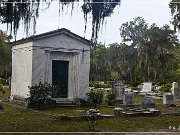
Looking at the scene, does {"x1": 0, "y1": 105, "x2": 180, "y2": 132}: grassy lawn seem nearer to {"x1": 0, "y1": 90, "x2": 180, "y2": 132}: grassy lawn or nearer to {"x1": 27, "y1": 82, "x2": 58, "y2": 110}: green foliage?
{"x1": 0, "y1": 90, "x2": 180, "y2": 132}: grassy lawn

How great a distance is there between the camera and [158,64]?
5059 centimetres

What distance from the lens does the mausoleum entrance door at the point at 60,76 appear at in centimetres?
2056

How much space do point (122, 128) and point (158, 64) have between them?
40.1m

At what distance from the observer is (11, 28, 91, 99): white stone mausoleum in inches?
774

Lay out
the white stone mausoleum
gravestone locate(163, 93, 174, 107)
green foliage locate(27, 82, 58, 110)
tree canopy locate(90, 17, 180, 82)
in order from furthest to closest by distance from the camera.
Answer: tree canopy locate(90, 17, 180, 82) → gravestone locate(163, 93, 174, 107) → the white stone mausoleum → green foliage locate(27, 82, 58, 110)

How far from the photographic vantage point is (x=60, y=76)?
2078 cm

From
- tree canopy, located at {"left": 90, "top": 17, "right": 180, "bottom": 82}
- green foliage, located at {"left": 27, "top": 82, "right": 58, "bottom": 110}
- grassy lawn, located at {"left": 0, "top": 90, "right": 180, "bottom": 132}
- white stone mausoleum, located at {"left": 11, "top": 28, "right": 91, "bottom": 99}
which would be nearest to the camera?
grassy lawn, located at {"left": 0, "top": 90, "right": 180, "bottom": 132}

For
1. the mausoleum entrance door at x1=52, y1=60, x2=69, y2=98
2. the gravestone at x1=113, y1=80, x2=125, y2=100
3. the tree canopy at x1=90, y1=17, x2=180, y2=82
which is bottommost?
the gravestone at x1=113, y1=80, x2=125, y2=100

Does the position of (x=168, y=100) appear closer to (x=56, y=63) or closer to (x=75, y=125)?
(x=56, y=63)

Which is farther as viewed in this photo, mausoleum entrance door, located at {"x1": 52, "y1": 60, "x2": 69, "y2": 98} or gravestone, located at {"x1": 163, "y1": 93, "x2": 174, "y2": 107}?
gravestone, located at {"x1": 163, "y1": 93, "x2": 174, "y2": 107}

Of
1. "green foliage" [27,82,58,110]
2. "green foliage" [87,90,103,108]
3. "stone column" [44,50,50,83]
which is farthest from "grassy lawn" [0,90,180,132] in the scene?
"green foliage" [87,90,103,108]

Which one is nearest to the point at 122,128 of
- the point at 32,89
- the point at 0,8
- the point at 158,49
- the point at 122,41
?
the point at 0,8

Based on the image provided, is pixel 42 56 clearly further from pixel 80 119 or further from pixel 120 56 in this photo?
pixel 120 56

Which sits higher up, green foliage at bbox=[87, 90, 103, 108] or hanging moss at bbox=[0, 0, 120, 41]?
hanging moss at bbox=[0, 0, 120, 41]
